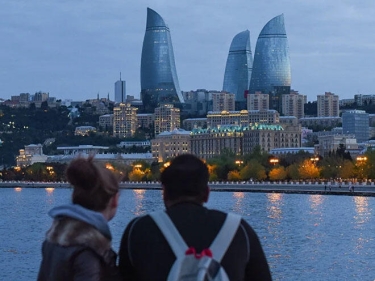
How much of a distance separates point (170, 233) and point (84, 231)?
32cm

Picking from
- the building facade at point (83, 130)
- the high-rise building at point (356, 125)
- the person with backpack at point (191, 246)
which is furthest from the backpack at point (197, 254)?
the building facade at point (83, 130)

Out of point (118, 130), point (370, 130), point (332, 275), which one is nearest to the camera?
point (332, 275)

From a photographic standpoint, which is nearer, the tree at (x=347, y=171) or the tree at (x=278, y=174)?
the tree at (x=347, y=171)

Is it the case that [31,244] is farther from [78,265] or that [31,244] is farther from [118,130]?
[118,130]

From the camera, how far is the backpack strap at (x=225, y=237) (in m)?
3.77

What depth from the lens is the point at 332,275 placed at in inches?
808

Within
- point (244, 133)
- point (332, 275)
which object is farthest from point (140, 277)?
point (244, 133)

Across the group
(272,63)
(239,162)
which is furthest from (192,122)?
(239,162)

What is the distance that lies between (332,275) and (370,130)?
151431 millimetres

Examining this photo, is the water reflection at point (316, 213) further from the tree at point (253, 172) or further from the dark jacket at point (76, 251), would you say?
the tree at point (253, 172)

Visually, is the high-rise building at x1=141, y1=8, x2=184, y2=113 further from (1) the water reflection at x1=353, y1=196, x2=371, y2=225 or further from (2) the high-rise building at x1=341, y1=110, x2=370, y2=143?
(1) the water reflection at x1=353, y1=196, x2=371, y2=225

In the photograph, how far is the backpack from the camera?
12.1 ft

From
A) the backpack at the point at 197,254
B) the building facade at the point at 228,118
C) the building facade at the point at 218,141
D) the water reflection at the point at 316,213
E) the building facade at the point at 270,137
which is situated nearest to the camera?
the backpack at the point at 197,254

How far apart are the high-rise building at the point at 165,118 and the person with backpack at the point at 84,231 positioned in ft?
578
